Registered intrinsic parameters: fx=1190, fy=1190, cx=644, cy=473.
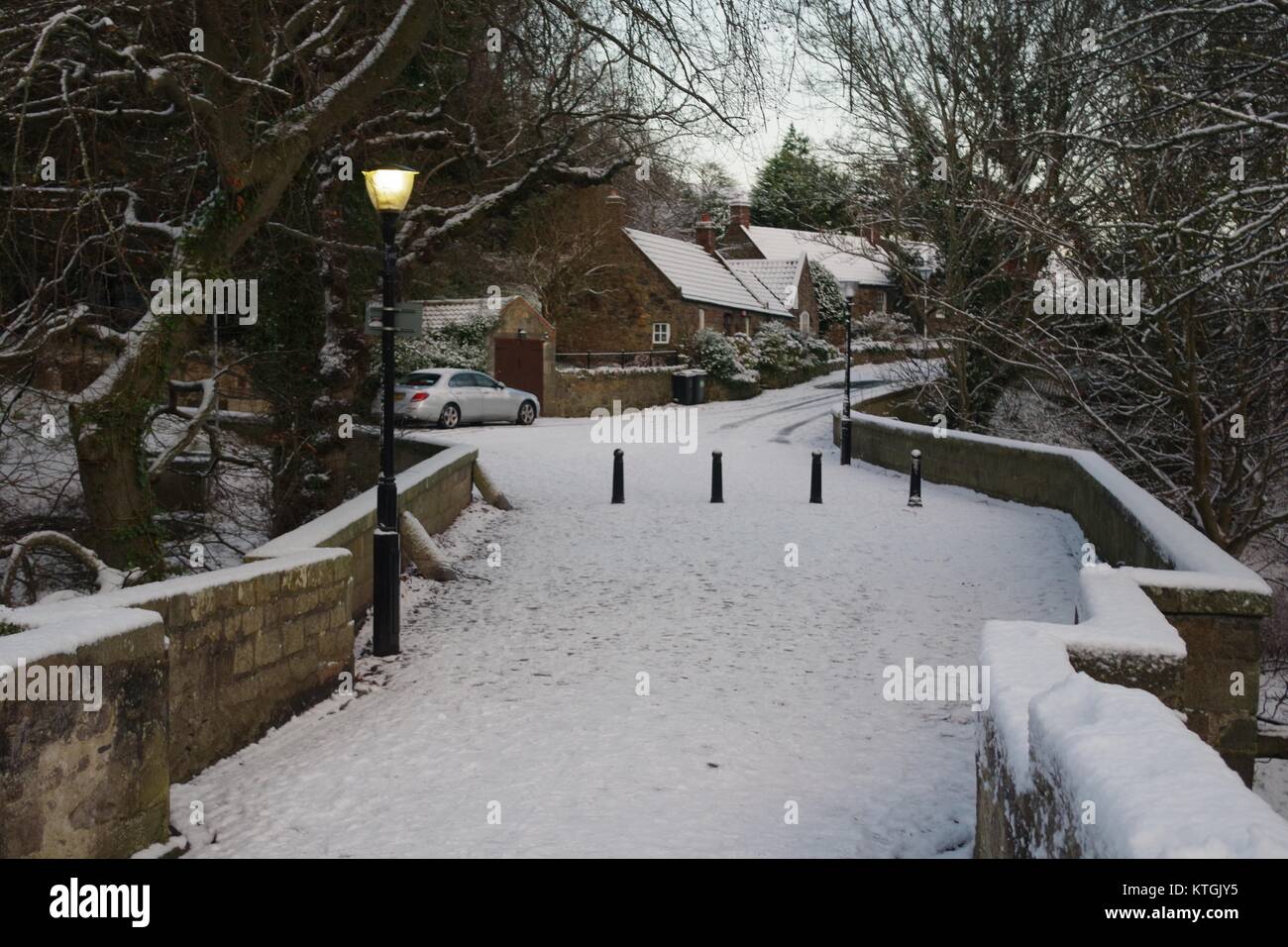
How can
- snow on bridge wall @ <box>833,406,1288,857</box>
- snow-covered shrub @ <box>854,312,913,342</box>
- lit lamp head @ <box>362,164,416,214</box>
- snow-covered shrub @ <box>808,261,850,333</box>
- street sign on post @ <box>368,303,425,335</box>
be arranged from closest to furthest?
snow on bridge wall @ <box>833,406,1288,857</box> → lit lamp head @ <box>362,164,416,214</box> → street sign on post @ <box>368,303,425,335</box> → snow-covered shrub @ <box>854,312,913,342</box> → snow-covered shrub @ <box>808,261,850,333</box>

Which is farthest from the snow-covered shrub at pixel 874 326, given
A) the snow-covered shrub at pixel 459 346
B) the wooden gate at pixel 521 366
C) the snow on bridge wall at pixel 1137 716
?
the snow on bridge wall at pixel 1137 716

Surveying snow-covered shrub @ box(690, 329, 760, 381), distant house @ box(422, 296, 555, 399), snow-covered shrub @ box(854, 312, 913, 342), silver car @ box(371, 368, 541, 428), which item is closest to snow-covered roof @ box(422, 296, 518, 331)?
distant house @ box(422, 296, 555, 399)

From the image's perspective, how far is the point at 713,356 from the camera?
3947 cm

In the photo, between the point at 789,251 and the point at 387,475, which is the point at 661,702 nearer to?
the point at 387,475

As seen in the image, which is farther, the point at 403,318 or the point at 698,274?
the point at 698,274

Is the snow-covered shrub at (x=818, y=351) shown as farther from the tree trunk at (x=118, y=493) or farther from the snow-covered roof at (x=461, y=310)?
the tree trunk at (x=118, y=493)

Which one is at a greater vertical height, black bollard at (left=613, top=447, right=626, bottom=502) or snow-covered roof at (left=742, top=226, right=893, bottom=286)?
snow-covered roof at (left=742, top=226, right=893, bottom=286)

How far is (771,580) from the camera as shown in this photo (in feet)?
38.4

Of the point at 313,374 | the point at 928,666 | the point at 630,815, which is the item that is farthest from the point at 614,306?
the point at 630,815

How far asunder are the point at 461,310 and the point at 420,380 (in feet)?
21.8

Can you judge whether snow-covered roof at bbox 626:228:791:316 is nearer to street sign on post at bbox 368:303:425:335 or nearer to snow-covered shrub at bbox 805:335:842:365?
snow-covered shrub at bbox 805:335:842:365

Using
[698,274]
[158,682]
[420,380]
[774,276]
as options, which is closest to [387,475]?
[158,682]

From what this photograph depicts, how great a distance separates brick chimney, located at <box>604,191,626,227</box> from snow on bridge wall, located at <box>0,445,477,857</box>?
33109mm

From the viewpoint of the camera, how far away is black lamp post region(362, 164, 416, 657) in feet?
29.2
